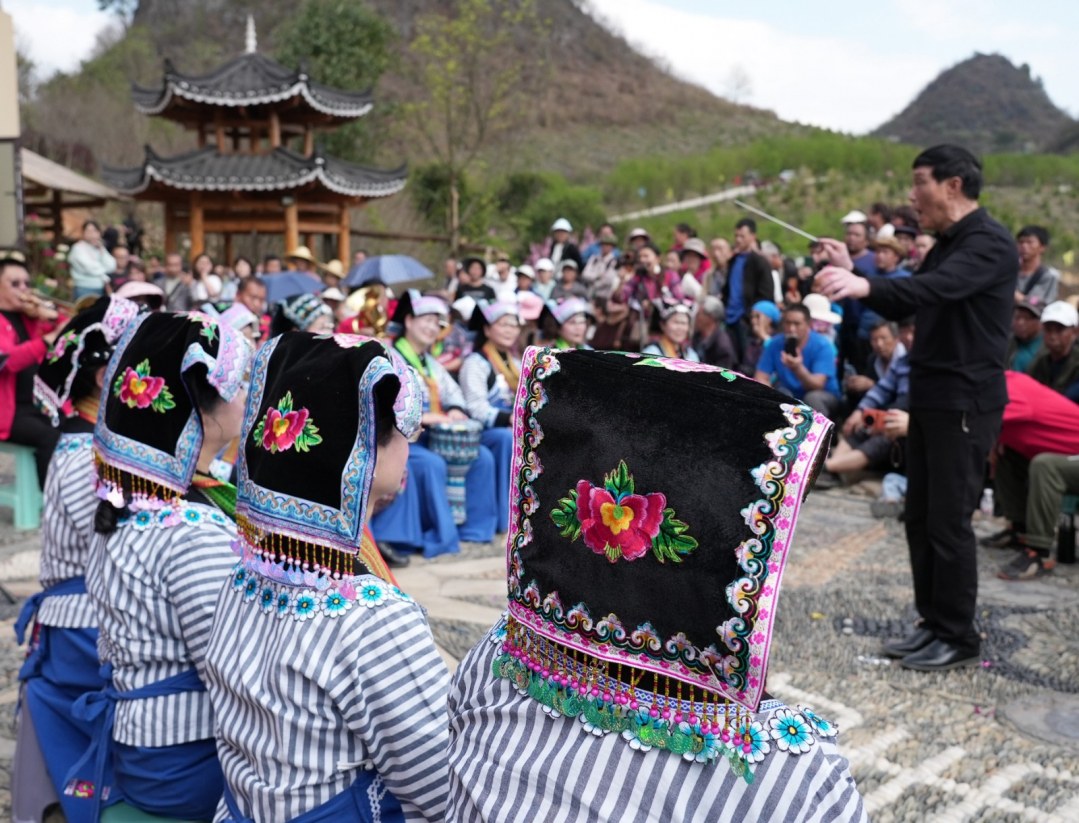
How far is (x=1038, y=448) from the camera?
18.5 ft

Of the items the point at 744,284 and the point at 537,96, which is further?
the point at 537,96

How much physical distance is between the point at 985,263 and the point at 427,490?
140 inches

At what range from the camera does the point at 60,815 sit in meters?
2.80

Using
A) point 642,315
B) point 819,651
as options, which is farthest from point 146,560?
point 642,315

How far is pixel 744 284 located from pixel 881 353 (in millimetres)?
2209

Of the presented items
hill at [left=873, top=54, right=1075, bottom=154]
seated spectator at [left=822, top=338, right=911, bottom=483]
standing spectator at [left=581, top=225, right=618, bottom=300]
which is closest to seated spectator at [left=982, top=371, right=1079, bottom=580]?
seated spectator at [left=822, top=338, right=911, bottom=483]

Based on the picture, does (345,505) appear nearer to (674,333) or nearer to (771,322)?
(674,333)

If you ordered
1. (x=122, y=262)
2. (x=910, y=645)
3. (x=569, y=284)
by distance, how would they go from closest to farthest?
(x=910, y=645), (x=569, y=284), (x=122, y=262)

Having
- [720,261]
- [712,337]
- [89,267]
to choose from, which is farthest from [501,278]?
[89,267]

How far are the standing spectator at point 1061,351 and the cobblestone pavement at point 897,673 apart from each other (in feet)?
3.69

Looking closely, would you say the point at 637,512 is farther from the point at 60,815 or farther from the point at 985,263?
the point at 985,263

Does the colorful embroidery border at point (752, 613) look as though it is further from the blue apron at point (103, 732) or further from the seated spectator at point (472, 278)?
the seated spectator at point (472, 278)

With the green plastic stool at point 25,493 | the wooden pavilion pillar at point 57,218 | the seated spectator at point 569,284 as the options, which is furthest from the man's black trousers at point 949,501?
the wooden pavilion pillar at point 57,218

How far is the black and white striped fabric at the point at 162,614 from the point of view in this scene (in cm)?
230
